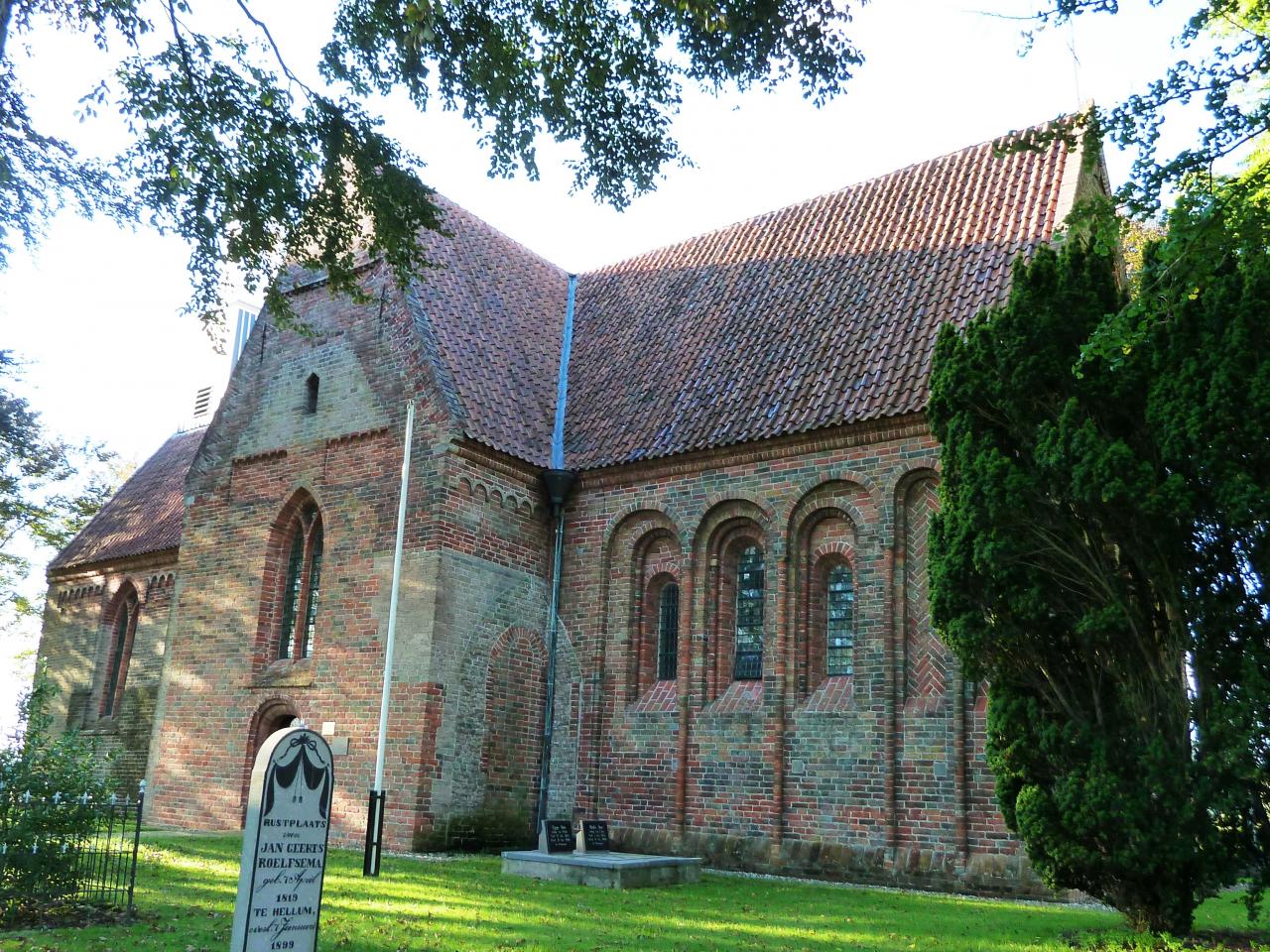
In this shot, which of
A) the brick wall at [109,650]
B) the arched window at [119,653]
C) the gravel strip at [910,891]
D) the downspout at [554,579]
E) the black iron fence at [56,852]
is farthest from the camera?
the arched window at [119,653]

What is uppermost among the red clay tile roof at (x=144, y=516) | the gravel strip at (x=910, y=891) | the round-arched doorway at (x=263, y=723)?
the red clay tile roof at (x=144, y=516)

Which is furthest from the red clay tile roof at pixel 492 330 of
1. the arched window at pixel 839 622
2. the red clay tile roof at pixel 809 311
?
the arched window at pixel 839 622

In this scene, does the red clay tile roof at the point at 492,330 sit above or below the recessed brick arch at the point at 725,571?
above

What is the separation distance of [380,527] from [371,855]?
5.82 m

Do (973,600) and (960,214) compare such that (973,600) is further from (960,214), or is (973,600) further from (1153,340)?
(960,214)

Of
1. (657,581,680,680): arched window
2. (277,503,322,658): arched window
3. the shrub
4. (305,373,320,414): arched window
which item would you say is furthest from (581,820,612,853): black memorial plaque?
(305,373,320,414): arched window

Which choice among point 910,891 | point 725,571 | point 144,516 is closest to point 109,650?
point 144,516

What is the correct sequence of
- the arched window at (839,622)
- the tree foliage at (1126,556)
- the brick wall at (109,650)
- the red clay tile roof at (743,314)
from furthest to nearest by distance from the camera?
1. the brick wall at (109,650)
2. the red clay tile roof at (743,314)
3. the arched window at (839,622)
4. the tree foliage at (1126,556)

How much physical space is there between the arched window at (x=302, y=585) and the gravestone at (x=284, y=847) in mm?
11225

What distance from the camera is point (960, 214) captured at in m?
17.3

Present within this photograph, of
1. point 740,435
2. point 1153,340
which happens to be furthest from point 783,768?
point 1153,340

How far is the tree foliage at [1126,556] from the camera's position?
863 centimetres

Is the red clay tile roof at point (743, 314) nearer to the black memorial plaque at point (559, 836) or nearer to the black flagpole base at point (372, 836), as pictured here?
the black memorial plaque at point (559, 836)

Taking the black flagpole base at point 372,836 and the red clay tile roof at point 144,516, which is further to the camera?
the red clay tile roof at point 144,516
